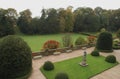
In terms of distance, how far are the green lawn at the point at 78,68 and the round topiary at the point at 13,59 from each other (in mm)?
2794

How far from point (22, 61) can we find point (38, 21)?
39.0 m

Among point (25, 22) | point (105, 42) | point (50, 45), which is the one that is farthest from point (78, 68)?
point (25, 22)

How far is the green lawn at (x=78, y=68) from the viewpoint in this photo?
16.5 meters

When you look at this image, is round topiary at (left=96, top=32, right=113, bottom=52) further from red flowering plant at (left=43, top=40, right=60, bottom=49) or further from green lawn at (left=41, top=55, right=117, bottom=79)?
red flowering plant at (left=43, top=40, right=60, bottom=49)

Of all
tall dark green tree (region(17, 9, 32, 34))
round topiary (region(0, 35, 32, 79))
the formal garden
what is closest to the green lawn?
the formal garden

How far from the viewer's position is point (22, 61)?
48.7ft

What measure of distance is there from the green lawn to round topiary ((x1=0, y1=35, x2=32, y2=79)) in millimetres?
2794

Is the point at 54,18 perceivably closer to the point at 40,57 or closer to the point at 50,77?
the point at 40,57

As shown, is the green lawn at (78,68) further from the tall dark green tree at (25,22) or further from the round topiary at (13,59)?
the tall dark green tree at (25,22)

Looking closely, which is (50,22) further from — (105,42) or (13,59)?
(13,59)

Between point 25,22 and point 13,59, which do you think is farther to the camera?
point 25,22

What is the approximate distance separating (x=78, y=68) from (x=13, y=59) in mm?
8053

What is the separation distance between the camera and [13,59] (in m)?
14.4

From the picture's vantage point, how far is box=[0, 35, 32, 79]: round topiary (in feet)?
46.7
